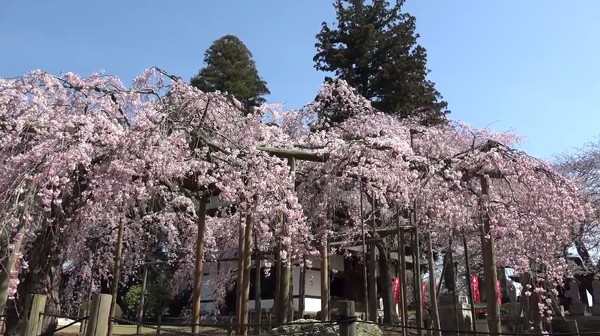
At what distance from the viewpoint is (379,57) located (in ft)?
85.1

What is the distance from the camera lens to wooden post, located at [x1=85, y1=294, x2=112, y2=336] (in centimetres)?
512

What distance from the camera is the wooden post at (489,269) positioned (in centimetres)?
861

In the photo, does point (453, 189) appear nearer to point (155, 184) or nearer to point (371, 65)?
point (155, 184)

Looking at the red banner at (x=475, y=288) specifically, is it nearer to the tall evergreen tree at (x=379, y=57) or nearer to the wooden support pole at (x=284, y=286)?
the tall evergreen tree at (x=379, y=57)

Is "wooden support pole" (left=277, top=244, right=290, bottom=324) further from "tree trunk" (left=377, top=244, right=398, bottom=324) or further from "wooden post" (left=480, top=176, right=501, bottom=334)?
"tree trunk" (left=377, top=244, right=398, bottom=324)

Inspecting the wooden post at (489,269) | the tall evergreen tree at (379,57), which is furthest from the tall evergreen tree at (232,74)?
the wooden post at (489,269)

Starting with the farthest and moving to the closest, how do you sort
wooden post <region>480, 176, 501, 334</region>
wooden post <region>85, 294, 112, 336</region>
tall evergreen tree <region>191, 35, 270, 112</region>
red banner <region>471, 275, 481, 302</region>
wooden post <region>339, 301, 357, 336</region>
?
1. tall evergreen tree <region>191, 35, 270, 112</region>
2. red banner <region>471, 275, 481, 302</region>
3. wooden post <region>480, 176, 501, 334</region>
4. wooden post <region>85, 294, 112, 336</region>
5. wooden post <region>339, 301, 357, 336</region>

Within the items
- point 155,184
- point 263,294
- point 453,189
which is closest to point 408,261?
point 263,294

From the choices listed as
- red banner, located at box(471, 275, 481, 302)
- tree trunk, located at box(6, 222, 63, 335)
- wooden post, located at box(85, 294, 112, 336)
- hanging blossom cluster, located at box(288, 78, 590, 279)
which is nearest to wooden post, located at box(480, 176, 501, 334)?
hanging blossom cluster, located at box(288, 78, 590, 279)

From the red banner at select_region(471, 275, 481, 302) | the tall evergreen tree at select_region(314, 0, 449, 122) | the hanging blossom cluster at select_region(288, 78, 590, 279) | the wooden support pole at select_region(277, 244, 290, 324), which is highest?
the tall evergreen tree at select_region(314, 0, 449, 122)

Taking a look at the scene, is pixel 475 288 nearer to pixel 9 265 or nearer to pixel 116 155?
pixel 116 155

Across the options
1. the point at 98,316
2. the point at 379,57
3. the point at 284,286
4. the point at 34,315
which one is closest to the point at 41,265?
the point at 34,315

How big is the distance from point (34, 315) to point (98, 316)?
1275 mm

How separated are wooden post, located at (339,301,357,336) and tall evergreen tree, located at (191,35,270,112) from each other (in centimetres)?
2609
